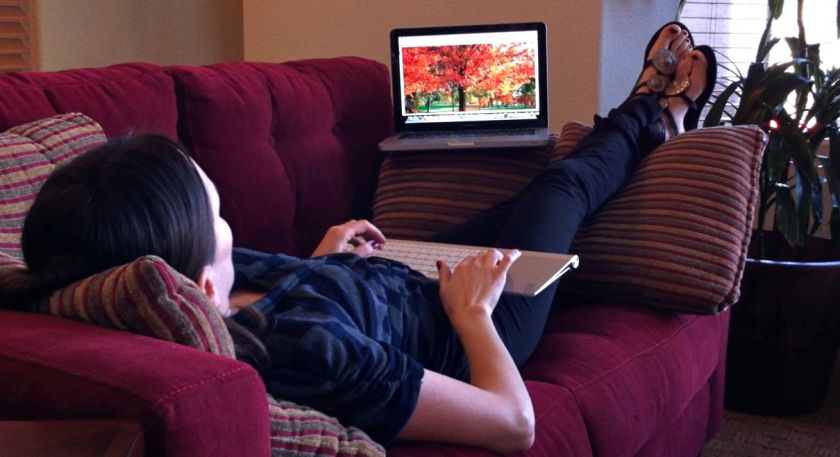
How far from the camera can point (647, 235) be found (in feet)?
6.31

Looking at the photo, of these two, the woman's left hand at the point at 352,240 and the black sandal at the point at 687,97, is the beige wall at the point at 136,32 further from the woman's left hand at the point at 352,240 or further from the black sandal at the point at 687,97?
the black sandal at the point at 687,97

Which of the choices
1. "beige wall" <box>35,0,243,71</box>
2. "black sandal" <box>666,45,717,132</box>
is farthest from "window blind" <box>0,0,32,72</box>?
"black sandal" <box>666,45,717,132</box>

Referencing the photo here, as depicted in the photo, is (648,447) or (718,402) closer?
(648,447)

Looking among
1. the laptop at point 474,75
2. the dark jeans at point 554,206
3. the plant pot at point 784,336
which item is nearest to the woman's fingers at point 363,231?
the dark jeans at point 554,206

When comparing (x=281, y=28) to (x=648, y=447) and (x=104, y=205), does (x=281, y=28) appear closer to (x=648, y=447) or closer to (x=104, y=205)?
(x=648, y=447)

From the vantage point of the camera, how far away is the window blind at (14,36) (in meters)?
2.78

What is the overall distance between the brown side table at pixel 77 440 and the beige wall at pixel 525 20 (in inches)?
95.3

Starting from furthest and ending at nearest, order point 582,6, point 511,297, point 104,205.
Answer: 1. point 582,6
2. point 511,297
3. point 104,205

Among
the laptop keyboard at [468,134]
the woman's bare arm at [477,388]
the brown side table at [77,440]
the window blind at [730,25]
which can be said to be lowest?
the woman's bare arm at [477,388]

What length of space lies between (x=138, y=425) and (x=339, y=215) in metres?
1.45

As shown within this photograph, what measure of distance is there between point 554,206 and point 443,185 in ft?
1.44

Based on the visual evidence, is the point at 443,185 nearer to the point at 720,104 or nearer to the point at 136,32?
the point at 720,104

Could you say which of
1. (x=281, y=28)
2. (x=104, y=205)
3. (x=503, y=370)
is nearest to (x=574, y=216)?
(x=503, y=370)

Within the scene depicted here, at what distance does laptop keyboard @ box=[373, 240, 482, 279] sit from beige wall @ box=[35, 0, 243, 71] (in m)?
1.47
